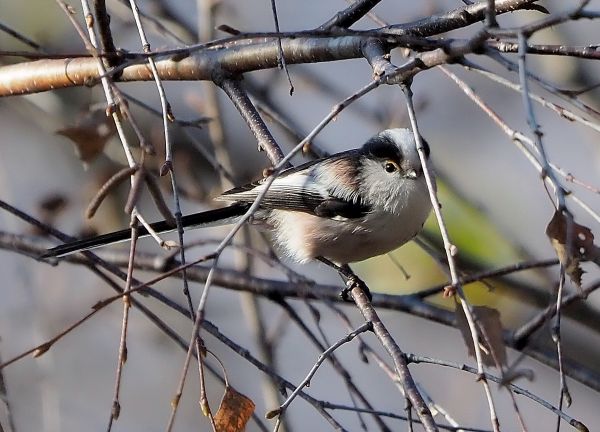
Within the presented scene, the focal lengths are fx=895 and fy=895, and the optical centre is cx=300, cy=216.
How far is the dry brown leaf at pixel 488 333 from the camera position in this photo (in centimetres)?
178

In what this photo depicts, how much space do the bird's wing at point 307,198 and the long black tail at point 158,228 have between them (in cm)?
14

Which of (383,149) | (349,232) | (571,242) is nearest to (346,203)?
(349,232)

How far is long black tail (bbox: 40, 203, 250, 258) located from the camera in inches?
104

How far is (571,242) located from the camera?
1.61m

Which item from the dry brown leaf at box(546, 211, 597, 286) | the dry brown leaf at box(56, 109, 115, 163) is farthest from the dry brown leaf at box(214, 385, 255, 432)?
the dry brown leaf at box(56, 109, 115, 163)

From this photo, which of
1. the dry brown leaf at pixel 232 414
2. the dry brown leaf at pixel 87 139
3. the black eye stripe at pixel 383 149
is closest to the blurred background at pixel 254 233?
the dry brown leaf at pixel 87 139

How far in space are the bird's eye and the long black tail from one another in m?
0.53

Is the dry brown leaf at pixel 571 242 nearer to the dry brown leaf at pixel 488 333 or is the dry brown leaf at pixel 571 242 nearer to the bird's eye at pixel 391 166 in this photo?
the dry brown leaf at pixel 488 333

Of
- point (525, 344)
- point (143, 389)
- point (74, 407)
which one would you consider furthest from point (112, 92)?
point (143, 389)

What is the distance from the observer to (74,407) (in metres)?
5.47

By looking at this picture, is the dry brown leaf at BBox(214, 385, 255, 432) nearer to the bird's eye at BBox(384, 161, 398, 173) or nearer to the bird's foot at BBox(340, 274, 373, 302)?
the bird's foot at BBox(340, 274, 373, 302)

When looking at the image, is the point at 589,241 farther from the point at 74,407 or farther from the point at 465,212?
the point at 74,407

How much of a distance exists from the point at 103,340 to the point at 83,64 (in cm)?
399

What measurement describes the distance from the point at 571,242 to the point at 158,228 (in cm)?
167
